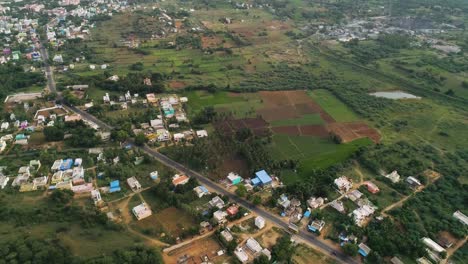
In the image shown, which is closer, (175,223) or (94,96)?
(175,223)

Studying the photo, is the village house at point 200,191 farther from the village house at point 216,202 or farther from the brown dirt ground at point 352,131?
the brown dirt ground at point 352,131

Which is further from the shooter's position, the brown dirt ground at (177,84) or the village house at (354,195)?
the brown dirt ground at (177,84)

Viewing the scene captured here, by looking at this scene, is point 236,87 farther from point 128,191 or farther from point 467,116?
point 467,116

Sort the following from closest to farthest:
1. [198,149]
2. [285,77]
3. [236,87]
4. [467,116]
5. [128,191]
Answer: [128,191]
[198,149]
[467,116]
[236,87]
[285,77]

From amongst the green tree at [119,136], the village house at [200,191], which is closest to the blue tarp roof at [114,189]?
the village house at [200,191]

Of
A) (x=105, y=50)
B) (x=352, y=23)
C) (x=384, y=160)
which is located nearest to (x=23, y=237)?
(x=384, y=160)

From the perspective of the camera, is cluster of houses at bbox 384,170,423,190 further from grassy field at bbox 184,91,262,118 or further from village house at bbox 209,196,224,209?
grassy field at bbox 184,91,262,118

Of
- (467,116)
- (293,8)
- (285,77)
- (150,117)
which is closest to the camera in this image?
(150,117)

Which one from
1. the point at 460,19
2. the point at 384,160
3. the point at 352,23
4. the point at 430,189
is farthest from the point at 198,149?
the point at 460,19
